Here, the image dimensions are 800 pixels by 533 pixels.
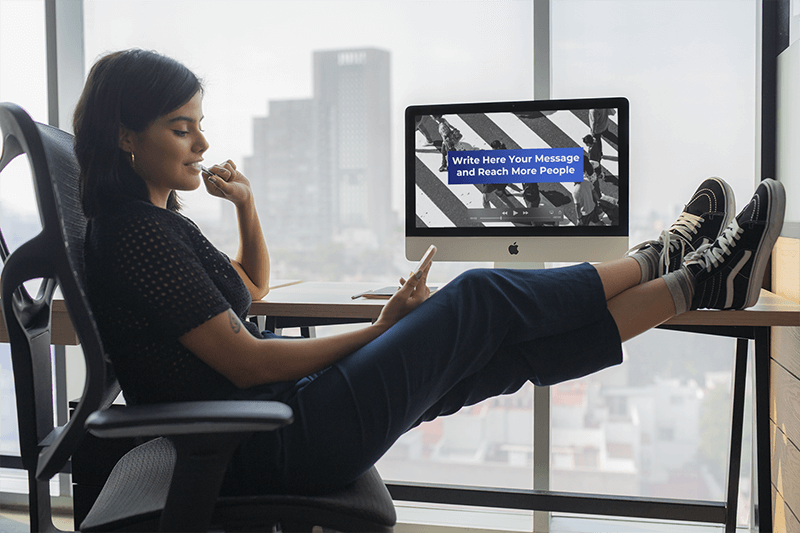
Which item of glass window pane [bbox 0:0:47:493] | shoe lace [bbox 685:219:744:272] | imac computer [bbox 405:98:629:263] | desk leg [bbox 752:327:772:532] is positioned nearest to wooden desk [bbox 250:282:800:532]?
desk leg [bbox 752:327:772:532]

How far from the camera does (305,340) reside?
1.07 metres

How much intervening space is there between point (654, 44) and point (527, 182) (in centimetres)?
67

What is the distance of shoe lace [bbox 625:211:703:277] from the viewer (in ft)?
4.56

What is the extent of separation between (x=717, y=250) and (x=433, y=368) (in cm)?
73

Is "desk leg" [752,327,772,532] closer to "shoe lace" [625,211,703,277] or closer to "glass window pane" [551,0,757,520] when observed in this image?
"shoe lace" [625,211,703,277]

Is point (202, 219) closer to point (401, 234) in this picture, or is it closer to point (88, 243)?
point (401, 234)

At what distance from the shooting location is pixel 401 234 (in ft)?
6.98

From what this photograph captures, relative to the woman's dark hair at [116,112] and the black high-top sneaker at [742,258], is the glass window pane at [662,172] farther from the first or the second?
the woman's dark hair at [116,112]

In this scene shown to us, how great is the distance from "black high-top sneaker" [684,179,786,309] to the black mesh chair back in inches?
44.7

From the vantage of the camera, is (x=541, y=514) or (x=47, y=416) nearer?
(x=47, y=416)

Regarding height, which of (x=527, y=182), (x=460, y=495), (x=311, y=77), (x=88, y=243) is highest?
(x=311, y=77)

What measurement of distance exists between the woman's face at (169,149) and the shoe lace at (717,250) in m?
1.05

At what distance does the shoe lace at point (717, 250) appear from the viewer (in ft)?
4.19

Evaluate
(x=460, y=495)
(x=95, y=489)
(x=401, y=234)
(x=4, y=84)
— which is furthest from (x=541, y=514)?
(x=4, y=84)
